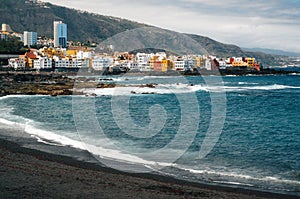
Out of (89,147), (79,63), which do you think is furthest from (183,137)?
(79,63)

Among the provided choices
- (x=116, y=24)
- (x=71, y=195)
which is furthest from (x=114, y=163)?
(x=116, y=24)

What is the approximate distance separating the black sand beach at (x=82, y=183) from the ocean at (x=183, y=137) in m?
0.59

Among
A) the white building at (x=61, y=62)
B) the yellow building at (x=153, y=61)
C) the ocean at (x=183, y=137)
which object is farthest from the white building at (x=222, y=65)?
the ocean at (x=183, y=137)

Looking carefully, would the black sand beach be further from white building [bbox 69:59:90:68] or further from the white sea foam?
white building [bbox 69:59:90:68]

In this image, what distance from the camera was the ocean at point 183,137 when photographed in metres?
9.70

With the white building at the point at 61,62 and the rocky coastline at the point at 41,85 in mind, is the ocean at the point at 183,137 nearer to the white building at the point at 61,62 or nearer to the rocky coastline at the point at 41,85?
the rocky coastline at the point at 41,85

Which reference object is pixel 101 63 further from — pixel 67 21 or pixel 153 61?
pixel 67 21

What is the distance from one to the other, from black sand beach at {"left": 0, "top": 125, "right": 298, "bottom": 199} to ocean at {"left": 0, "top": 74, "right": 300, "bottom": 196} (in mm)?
588

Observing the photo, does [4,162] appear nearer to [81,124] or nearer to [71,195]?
[71,195]

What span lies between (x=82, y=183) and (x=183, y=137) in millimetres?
7289

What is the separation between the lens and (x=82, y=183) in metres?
7.92

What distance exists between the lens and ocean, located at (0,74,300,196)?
9.70 m

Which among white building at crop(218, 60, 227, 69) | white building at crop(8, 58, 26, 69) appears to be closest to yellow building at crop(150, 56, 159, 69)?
white building at crop(218, 60, 227, 69)

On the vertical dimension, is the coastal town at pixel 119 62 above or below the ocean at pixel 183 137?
above
